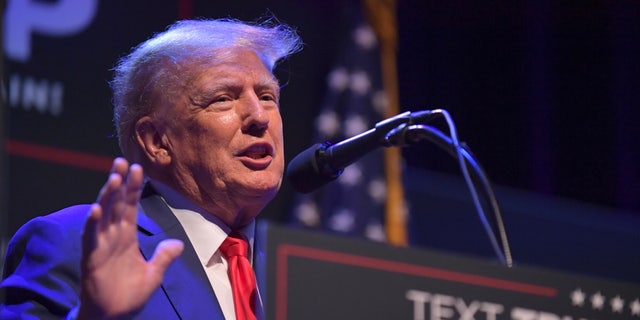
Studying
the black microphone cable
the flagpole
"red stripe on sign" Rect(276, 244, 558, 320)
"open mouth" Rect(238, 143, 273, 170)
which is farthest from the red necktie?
the flagpole

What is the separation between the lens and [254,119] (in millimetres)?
2361

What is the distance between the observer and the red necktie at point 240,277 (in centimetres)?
215

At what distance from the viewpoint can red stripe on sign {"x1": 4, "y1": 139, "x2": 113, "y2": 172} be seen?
3621 mm

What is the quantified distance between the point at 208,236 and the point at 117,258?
685 mm

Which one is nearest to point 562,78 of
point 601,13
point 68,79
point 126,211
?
Result: point 601,13

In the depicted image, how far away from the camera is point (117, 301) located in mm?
1621

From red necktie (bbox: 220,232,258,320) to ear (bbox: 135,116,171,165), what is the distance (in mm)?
273

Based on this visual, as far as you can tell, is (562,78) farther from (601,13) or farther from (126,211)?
(126,211)

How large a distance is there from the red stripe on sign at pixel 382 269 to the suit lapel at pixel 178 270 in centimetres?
50

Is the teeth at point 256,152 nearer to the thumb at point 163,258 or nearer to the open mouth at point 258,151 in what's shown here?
the open mouth at point 258,151

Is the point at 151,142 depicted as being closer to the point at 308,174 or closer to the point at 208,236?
the point at 208,236

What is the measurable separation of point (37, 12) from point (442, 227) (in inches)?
105

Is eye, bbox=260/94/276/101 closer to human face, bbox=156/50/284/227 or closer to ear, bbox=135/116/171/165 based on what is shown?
human face, bbox=156/50/284/227

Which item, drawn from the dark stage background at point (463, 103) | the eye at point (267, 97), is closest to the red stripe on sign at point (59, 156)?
the dark stage background at point (463, 103)
